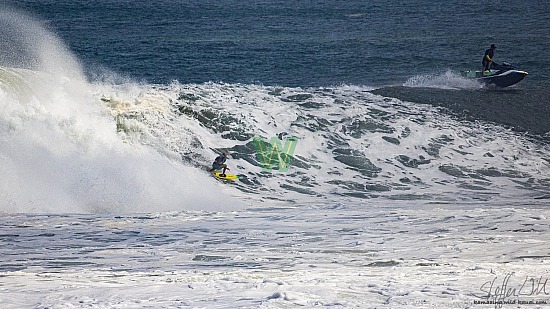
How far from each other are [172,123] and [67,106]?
312 centimetres

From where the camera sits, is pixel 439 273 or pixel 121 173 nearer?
pixel 439 273

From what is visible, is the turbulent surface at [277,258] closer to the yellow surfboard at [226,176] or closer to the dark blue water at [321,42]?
the yellow surfboard at [226,176]

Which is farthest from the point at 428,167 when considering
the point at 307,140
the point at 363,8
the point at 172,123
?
the point at 363,8

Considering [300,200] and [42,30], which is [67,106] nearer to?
[300,200]

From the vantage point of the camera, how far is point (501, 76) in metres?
30.3

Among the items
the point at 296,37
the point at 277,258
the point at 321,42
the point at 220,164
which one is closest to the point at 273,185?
the point at 220,164

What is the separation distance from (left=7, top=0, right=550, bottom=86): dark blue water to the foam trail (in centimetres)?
1594

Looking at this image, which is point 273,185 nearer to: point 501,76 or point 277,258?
point 277,258

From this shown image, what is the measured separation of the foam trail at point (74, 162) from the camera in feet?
51.4

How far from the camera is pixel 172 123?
69.4 feet

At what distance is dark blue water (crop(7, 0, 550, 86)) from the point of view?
37.5 metres

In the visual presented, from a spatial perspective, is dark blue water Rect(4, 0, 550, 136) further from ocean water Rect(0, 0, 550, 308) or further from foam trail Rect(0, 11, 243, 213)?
foam trail Rect(0, 11, 243, 213)
